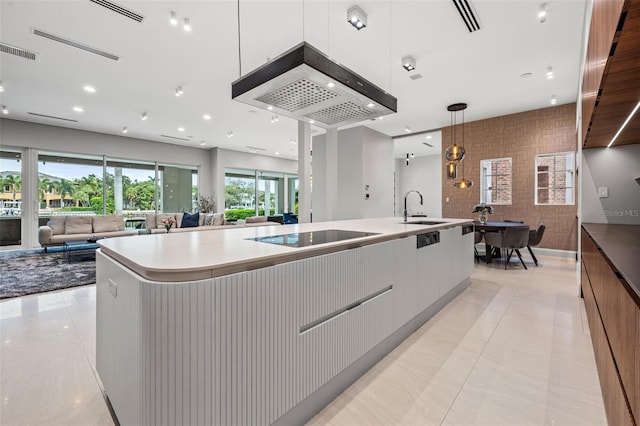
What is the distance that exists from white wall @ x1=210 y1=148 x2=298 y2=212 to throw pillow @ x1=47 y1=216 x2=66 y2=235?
4.34m

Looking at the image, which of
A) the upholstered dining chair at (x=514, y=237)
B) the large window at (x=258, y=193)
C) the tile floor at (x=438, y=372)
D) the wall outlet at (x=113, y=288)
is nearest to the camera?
the wall outlet at (x=113, y=288)

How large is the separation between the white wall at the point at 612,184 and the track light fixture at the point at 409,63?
2349 mm

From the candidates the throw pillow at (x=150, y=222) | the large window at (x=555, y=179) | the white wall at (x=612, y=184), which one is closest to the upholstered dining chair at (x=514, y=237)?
the white wall at (x=612, y=184)

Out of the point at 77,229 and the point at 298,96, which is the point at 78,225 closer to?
the point at 77,229

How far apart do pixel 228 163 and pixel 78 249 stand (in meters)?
5.65

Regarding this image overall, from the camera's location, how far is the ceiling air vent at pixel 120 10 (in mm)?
2846

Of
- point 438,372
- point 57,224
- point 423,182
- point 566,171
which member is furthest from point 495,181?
point 57,224

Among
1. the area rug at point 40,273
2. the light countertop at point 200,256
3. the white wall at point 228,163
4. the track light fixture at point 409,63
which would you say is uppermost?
the track light fixture at point 409,63

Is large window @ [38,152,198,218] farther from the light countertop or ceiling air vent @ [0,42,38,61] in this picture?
the light countertop

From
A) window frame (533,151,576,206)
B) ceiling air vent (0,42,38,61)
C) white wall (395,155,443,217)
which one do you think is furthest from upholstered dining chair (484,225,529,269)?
ceiling air vent (0,42,38,61)

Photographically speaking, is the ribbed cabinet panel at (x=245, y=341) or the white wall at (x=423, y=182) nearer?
the ribbed cabinet panel at (x=245, y=341)

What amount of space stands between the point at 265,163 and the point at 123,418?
11103mm

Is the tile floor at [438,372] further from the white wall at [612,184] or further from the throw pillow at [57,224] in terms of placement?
the throw pillow at [57,224]

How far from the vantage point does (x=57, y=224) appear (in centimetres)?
650
